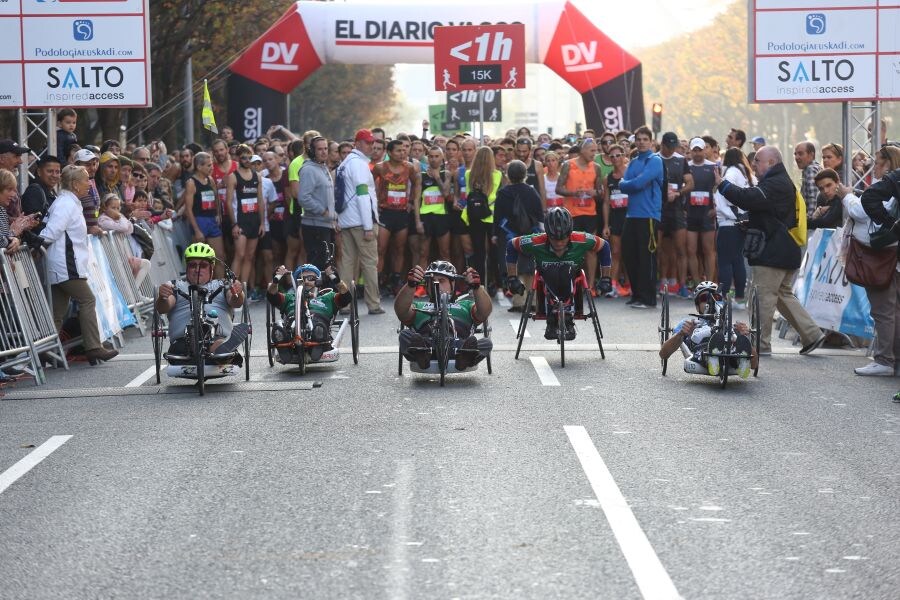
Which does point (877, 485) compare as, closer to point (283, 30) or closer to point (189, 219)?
point (189, 219)

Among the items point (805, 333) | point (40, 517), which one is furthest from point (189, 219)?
point (40, 517)

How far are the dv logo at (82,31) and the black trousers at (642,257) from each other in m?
7.24

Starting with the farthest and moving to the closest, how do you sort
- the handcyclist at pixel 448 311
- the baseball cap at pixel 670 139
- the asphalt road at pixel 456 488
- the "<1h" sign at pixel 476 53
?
the "<1h" sign at pixel 476 53 < the baseball cap at pixel 670 139 < the handcyclist at pixel 448 311 < the asphalt road at pixel 456 488

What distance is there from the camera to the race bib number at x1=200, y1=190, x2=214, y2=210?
68.1ft

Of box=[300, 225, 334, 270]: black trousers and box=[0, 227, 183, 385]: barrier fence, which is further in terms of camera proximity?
box=[300, 225, 334, 270]: black trousers

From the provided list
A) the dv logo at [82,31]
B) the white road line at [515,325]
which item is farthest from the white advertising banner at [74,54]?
the white road line at [515,325]

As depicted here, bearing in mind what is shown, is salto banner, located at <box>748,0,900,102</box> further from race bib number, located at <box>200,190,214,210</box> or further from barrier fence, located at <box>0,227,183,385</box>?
barrier fence, located at <box>0,227,183,385</box>

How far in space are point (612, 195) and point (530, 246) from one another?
286 inches

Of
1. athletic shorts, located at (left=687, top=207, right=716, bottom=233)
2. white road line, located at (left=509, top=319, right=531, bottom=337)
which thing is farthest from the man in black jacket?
athletic shorts, located at (left=687, top=207, right=716, bottom=233)

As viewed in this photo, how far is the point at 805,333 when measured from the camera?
1467 centimetres

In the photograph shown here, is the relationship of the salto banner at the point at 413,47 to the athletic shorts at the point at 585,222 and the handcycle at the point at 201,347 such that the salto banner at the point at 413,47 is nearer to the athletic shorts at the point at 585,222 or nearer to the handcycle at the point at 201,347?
the athletic shorts at the point at 585,222

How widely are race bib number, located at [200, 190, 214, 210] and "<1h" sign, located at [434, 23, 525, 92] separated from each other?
4.96m

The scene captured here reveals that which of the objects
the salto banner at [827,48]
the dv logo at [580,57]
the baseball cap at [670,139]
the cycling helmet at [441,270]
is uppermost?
the dv logo at [580,57]

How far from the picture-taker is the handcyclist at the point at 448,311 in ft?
41.0
